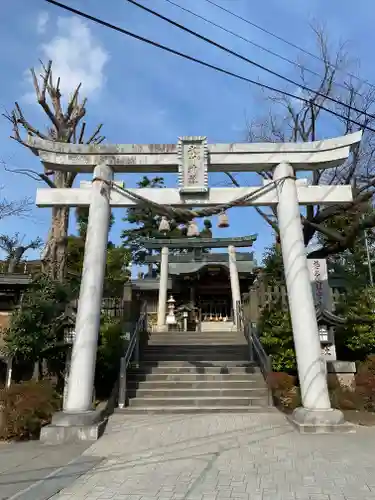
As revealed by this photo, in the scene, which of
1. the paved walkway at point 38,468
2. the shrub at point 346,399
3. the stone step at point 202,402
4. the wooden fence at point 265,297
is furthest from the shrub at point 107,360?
the shrub at point 346,399

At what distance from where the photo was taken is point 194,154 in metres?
8.80

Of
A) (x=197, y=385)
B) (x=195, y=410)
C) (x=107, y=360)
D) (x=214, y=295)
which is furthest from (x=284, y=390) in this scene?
(x=214, y=295)

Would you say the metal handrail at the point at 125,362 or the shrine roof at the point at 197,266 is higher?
the shrine roof at the point at 197,266

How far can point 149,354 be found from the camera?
12836 millimetres

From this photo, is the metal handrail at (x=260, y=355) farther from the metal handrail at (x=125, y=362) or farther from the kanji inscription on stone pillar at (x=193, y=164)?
the kanji inscription on stone pillar at (x=193, y=164)

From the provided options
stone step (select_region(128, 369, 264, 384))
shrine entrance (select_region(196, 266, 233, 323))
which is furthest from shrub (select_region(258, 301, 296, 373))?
shrine entrance (select_region(196, 266, 233, 323))

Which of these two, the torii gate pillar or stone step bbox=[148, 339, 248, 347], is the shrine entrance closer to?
stone step bbox=[148, 339, 248, 347]

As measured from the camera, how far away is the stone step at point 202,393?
985 centimetres

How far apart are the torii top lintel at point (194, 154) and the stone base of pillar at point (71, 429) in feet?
17.1

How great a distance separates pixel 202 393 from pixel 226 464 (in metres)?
4.85

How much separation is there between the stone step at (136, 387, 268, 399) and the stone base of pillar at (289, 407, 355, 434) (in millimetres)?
2770

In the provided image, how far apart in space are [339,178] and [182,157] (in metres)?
9.83

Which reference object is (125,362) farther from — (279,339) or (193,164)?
(193,164)

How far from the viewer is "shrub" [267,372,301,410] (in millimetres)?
8719
